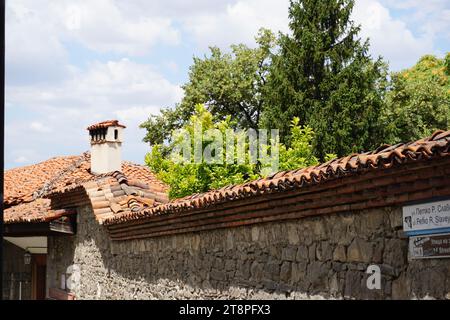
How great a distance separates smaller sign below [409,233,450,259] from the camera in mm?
4914

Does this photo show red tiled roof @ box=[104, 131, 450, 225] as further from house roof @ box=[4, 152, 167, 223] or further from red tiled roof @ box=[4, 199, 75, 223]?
house roof @ box=[4, 152, 167, 223]

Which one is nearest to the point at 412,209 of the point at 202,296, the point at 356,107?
the point at 202,296

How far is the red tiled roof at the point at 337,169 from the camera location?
480 cm

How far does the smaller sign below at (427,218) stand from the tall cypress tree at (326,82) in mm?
20405

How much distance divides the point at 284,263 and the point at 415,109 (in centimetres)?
2257

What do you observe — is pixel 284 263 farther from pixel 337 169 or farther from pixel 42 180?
pixel 42 180

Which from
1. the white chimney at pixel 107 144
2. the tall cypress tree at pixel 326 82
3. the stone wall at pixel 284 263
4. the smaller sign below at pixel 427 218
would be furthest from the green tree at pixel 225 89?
the smaller sign below at pixel 427 218

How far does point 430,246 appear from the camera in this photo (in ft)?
16.7

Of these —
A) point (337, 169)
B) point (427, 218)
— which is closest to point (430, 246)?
point (427, 218)

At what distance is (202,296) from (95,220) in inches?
183

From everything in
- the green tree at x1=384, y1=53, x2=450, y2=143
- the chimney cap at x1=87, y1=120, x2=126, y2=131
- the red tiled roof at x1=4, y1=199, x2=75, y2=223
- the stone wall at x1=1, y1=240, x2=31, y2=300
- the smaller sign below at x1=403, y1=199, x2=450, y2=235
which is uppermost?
the green tree at x1=384, y1=53, x2=450, y2=143

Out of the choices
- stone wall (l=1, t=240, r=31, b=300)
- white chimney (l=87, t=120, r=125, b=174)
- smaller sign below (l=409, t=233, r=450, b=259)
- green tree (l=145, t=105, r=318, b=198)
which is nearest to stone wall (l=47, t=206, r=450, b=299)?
smaller sign below (l=409, t=233, r=450, b=259)

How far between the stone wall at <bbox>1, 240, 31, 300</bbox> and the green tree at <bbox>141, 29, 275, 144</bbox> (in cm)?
1185
